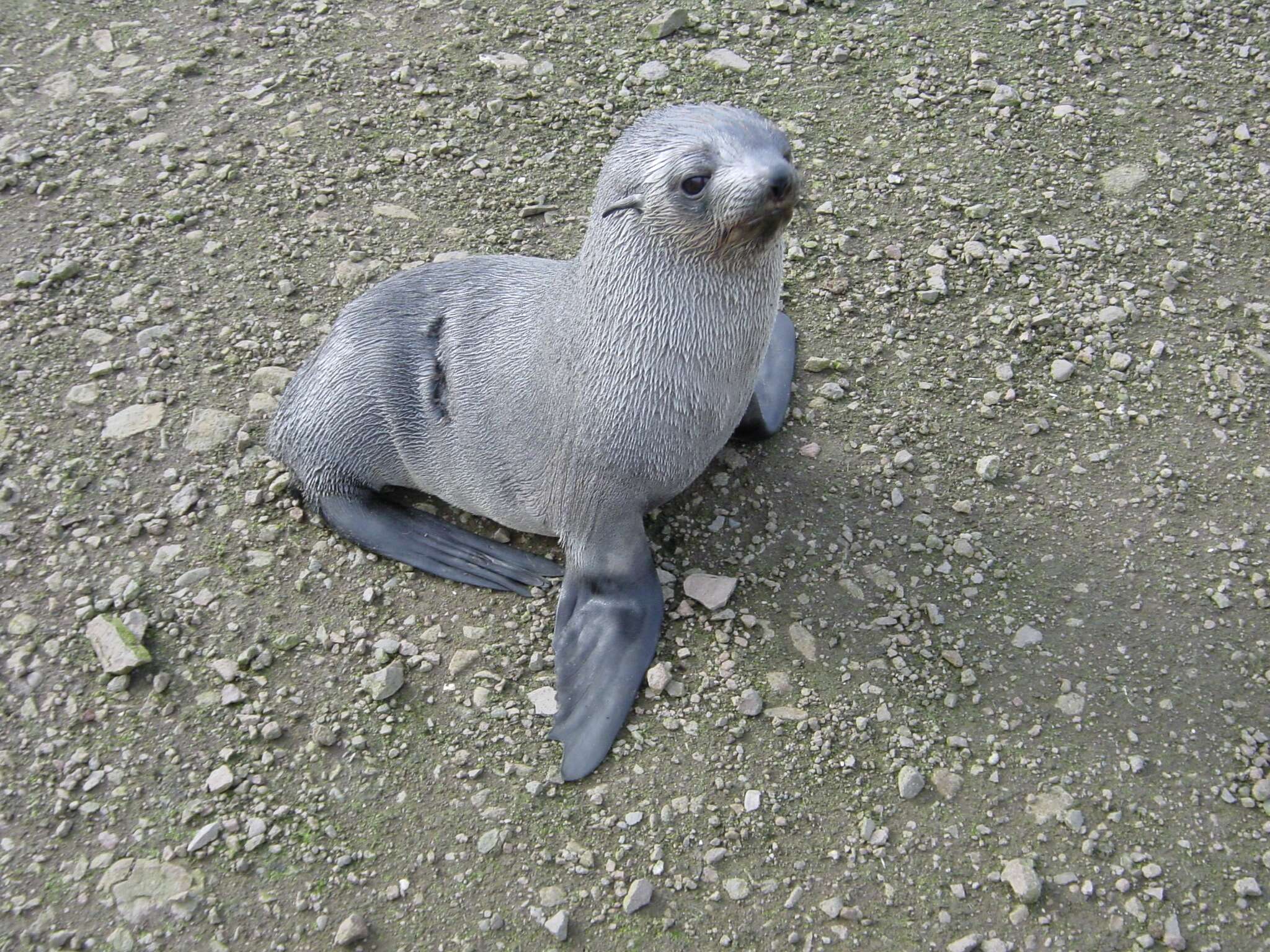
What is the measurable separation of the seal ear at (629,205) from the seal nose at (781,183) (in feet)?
1.13

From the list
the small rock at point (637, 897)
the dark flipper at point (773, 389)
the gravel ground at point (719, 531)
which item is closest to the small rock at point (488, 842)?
the gravel ground at point (719, 531)

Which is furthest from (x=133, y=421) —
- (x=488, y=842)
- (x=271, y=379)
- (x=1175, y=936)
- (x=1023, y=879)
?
(x=1175, y=936)

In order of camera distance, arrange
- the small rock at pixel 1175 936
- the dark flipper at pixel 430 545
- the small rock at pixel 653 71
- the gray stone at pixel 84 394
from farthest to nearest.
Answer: the small rock at pixel 653 71 < the gray stone at pixel 84 394 < the dark flipper at pixel 430 545 < the small rock at pixel 1175 936

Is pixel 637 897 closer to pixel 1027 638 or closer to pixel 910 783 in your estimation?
pixel 910 783

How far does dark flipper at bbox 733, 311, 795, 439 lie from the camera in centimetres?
375

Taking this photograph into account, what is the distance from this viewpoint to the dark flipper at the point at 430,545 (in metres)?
3.50

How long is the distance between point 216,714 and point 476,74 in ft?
10.9

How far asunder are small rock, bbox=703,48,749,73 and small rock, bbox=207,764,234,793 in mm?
3736

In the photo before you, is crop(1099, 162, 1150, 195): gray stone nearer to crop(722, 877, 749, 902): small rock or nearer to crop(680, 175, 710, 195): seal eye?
crop(680, 175, 710, 195): seal eye

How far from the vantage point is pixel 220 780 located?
308cm

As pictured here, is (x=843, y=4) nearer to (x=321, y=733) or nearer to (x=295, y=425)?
(x=295, y=425)

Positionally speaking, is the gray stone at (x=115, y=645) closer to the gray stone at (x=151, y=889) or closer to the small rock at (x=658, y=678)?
the gray stone at (x=151, y=889)

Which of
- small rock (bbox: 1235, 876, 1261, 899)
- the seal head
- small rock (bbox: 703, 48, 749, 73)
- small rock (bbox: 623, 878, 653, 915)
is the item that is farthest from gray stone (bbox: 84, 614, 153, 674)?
small rock (bbox: 703, 48, 749, 73)

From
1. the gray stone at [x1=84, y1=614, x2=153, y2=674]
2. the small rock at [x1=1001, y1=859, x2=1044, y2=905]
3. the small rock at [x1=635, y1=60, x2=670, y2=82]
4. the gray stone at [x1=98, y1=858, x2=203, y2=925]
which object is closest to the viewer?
the small rock at [x1=1001, y1=859, x2=1044, y2=905]
